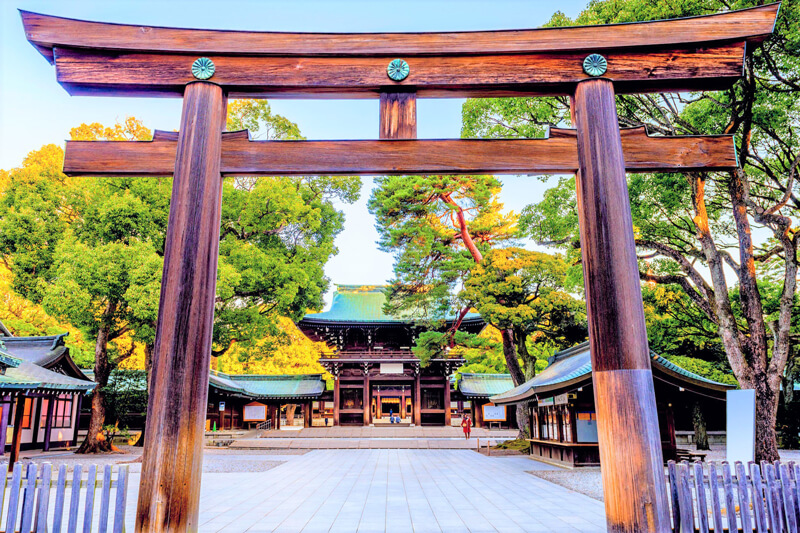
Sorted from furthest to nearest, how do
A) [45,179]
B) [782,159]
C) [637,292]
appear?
[45,179] → [782,159] → [637,292]

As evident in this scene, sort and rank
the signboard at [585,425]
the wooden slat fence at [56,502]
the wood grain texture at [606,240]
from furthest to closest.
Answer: the signboard at [585,425] < the wooden slat fence at [56,502] < the wood grain texture at [606,240]

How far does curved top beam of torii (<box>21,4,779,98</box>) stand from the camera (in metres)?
5.04

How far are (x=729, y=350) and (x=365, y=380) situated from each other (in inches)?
851

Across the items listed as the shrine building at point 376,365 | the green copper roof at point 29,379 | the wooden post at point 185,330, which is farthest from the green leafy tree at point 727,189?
the shrine building at point 376,365

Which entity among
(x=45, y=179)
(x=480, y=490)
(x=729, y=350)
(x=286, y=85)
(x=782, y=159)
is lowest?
(x=480, y=490)

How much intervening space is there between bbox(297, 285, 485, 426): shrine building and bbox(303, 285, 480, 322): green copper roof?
11 centimetres

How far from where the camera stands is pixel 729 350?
38.9 feet

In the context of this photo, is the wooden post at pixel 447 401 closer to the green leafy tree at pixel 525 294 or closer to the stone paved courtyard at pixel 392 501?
the green leafy tree at pixel 525 294

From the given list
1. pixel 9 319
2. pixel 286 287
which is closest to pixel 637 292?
pixel 286 287

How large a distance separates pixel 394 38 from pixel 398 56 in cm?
18

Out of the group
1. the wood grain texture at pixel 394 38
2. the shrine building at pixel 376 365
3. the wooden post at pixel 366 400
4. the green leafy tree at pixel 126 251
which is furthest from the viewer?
the shrine building at pixel 376 365

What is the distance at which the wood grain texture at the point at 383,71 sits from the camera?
507 cm

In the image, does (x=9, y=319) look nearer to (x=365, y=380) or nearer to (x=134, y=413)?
(x=134, y=413)

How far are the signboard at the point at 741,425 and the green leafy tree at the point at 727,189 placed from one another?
664 cm
